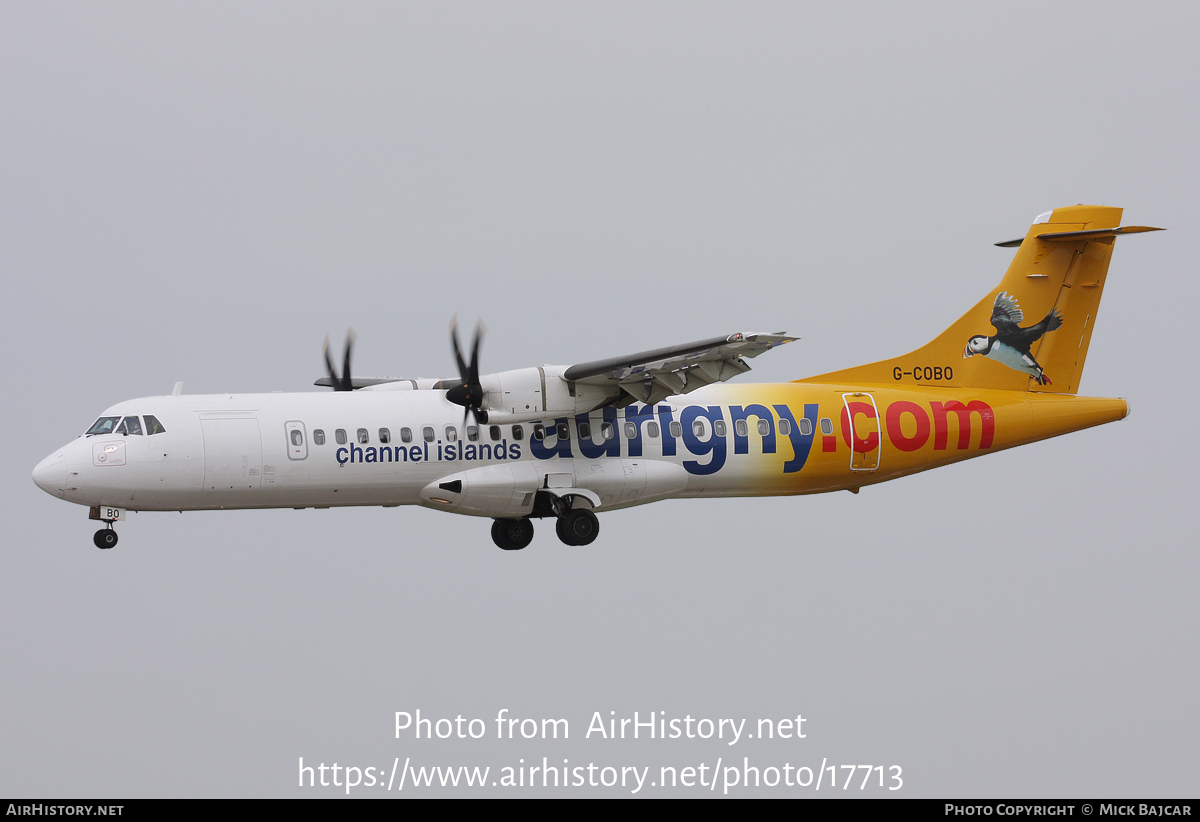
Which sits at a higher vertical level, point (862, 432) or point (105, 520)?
point (862, 432)

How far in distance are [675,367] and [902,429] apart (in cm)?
458

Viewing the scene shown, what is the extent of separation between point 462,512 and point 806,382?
19.9 ft

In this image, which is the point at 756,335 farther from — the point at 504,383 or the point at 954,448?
the point at 954,448

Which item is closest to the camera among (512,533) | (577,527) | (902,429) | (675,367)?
(675,367)

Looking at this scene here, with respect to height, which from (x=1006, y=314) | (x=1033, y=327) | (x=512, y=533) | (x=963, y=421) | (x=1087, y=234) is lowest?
(x=512, y=533)

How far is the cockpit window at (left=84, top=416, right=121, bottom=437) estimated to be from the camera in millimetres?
19281

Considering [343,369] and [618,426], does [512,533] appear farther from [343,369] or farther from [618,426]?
[343,369]

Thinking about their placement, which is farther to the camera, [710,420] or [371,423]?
[710,420]

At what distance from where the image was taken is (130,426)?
1925 cm

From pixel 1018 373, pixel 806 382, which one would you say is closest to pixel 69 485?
pixel 806 382

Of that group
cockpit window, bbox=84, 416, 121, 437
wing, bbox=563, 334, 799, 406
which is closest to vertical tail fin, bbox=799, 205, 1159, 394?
wing, bbox=563, 334, 799, 406

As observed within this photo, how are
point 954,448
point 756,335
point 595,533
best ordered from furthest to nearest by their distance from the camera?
point 954,448 < point 595,533 < point 756,335

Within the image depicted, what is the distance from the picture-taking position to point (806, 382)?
22219 millimetres

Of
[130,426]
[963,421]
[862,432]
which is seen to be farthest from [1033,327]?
[130,426]
